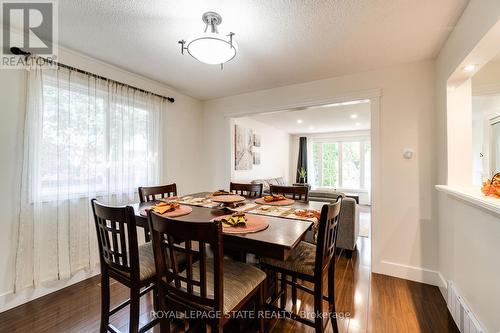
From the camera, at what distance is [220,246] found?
95cm

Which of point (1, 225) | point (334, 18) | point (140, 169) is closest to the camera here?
point (334, 18)

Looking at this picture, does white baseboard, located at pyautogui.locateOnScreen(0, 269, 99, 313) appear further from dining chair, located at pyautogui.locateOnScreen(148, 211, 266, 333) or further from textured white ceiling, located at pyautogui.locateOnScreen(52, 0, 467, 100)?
textured white ceiling, located at pyautogui.locateOnScreen(52, 0, 467, 100)

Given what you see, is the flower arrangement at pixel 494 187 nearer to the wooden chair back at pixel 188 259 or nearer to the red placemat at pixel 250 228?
the red placemat at pixel 250 228

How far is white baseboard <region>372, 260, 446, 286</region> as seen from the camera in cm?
220

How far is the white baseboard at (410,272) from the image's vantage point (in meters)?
2.20

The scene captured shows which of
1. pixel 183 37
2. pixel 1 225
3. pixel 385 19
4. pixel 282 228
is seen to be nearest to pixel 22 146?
pixel 1 225

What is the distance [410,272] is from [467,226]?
1.09 metres

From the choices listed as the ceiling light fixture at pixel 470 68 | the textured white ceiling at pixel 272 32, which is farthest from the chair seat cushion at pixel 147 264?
the ceiling light fixture at pixel 470 68

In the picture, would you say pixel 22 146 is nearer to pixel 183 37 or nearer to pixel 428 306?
pixel 183 37

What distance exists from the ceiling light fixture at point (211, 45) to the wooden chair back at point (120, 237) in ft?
3.72

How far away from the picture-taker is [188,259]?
1020 millimetres

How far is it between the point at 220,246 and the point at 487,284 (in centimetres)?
154

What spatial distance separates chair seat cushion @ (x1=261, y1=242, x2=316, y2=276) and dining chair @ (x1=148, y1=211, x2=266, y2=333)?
0.74 feet

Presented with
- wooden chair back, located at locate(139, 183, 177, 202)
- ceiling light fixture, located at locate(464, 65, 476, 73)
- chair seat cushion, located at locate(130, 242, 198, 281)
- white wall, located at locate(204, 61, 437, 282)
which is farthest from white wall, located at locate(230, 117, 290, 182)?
ceiling light fixture, located at locate(464, 65, 476, 73)
